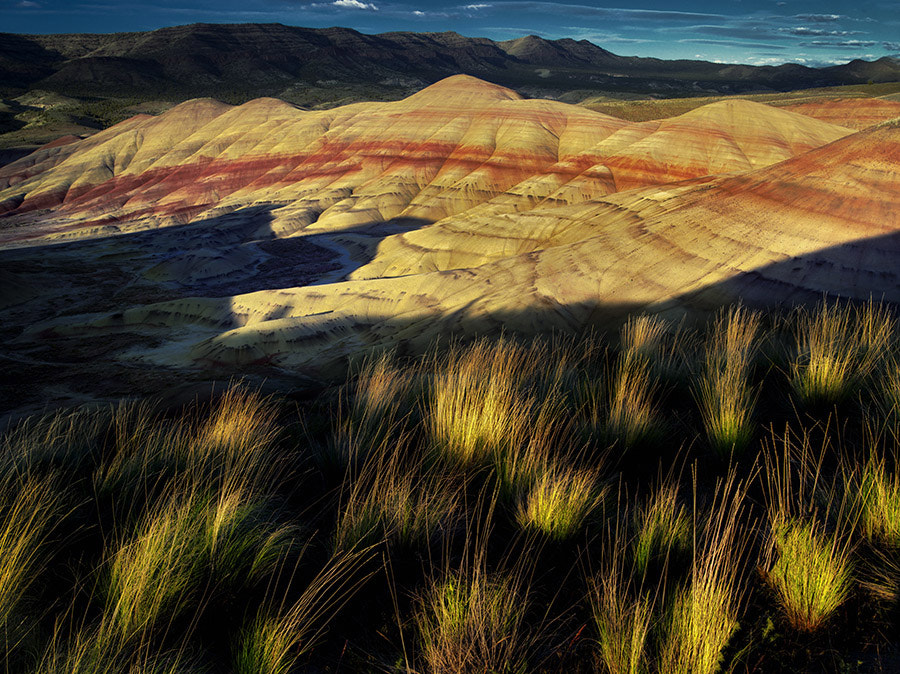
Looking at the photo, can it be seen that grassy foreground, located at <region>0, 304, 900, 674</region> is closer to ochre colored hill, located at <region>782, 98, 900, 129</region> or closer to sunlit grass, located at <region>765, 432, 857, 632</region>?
sunlit grass, located at <region>765, 432, 857, 632</region>

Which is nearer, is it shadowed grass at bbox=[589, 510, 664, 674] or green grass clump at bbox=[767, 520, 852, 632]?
shadowed grass at bbox=[589, 510, 664, 674]

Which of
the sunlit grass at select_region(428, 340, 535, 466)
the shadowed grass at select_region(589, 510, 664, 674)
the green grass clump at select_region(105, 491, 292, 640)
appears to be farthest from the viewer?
the sunlit grass at select_region(428, 340, 535, 466)

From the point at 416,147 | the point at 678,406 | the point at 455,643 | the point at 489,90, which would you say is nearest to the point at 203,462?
the point at 455,643

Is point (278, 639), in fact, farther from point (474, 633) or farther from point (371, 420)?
point (371, 420)

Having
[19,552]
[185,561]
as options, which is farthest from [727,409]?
[19,552]

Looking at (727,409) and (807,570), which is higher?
(807,570)

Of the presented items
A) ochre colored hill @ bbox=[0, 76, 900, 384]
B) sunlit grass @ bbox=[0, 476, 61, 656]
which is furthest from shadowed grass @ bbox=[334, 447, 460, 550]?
ochre colored hill @ bbox=[0, 76, 900, 384]
